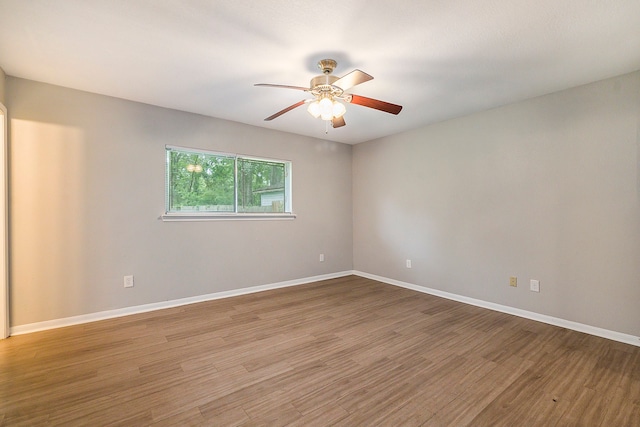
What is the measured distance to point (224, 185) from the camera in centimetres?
388

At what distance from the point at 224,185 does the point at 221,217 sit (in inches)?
18.0

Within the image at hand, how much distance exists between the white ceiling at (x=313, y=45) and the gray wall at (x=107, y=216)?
34 cm

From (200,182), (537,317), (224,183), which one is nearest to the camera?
(537,317)

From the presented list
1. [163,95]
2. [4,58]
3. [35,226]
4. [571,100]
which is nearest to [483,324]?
[571,100]

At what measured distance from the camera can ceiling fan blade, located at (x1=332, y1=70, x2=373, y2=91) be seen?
1947 millimetres

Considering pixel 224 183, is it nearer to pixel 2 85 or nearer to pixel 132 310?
pixel 132 310

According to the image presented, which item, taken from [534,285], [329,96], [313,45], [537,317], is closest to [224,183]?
[329,96]

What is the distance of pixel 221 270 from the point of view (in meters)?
3.75

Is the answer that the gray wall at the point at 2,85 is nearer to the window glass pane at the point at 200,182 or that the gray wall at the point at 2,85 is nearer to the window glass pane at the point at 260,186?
the window glass pane at the point at 200,182

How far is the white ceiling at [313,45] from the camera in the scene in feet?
5.65

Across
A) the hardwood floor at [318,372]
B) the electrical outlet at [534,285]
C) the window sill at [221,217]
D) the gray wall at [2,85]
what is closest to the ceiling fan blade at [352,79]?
the hardwood floor at [318,372]

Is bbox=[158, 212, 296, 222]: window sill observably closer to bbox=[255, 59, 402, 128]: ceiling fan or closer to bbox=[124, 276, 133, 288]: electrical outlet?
bbox=[124, 276, 133, 288]: electrical outlet

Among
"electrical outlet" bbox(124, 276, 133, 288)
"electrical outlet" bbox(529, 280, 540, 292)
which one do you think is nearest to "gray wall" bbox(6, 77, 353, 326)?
"electrical outlet" bbox(124, 276, 133, 288)

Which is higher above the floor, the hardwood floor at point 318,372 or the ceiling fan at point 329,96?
the ceiling fan at point 329,96
